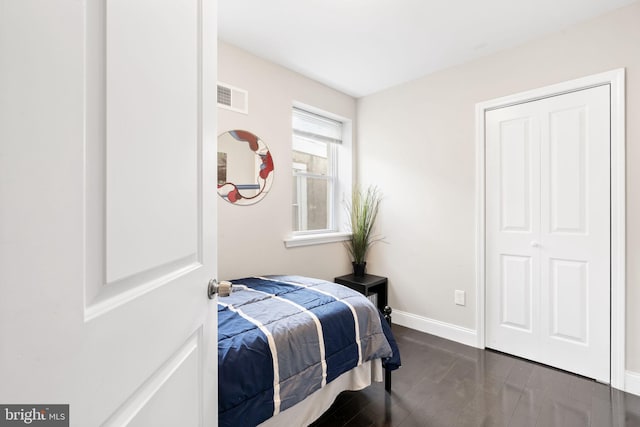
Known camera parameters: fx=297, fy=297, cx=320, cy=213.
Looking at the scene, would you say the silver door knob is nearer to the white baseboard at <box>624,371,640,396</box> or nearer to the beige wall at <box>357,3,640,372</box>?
the beige wall at <box>357,3,640,372</box>

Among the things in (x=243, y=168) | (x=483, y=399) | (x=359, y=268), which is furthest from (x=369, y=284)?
(x=243, y=168)

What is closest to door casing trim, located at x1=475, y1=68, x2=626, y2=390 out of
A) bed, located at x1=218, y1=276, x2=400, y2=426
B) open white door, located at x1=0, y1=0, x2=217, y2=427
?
bed, located at x1=218, y1=276, x2=400, y2=426

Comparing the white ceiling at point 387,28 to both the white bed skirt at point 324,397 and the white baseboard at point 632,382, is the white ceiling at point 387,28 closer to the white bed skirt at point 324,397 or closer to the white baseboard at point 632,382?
the white bed skirt at point 324,397

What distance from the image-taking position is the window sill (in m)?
2.88

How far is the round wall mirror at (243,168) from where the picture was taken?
7.86 feet

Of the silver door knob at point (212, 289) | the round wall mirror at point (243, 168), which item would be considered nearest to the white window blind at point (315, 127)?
the round wall mirror at point (243, 168)

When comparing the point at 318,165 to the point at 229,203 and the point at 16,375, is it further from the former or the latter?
the point at 16,375

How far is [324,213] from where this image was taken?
11.4ft

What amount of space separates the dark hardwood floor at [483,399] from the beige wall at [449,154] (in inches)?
15.5

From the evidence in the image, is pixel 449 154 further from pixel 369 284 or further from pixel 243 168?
pixel 243 168

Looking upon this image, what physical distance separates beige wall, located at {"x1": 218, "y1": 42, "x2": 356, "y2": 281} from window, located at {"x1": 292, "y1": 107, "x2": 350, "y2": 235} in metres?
0.22

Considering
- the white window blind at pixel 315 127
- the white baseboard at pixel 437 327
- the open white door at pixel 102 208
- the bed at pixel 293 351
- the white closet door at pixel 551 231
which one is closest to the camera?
the open white door at pixel 102 208

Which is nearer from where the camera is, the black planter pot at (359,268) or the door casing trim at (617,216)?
the door casing trim at (617,216)

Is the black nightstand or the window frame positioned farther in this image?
the window frame
